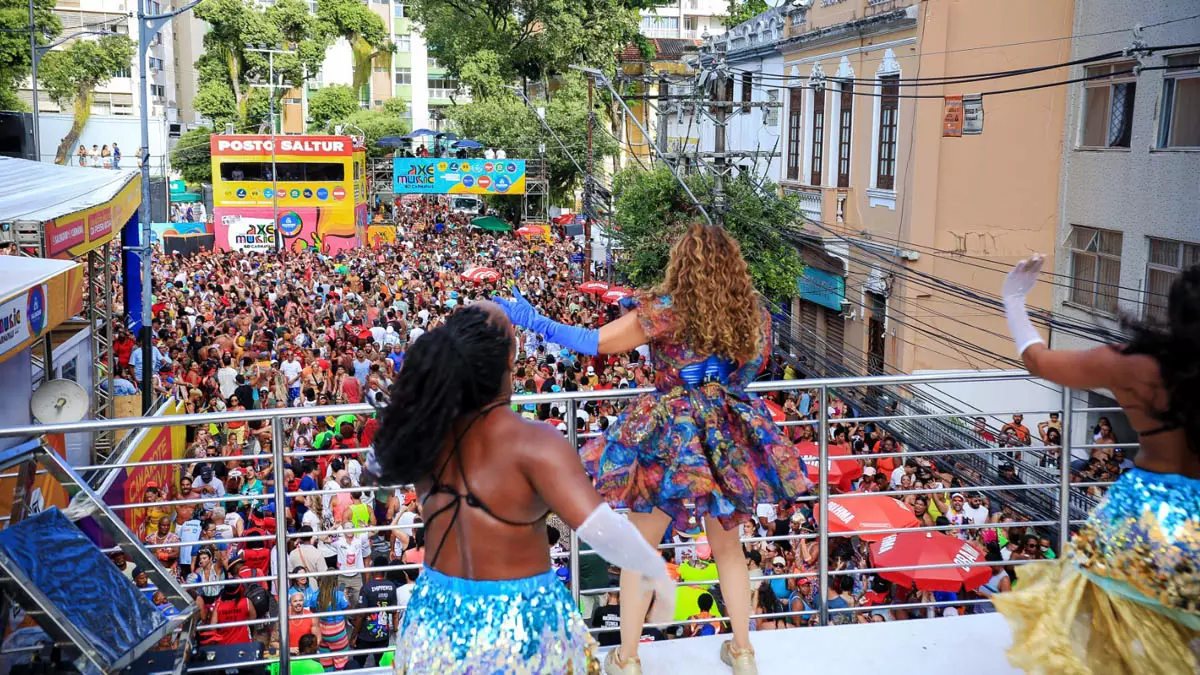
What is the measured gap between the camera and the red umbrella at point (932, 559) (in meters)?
7.21

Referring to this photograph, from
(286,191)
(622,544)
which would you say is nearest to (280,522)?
(622,544)

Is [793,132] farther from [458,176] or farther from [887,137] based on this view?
[458,176]

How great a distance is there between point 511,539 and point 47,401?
3.13 metres

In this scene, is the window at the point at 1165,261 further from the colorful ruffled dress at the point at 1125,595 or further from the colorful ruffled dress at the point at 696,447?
the colorful ruffled dress at the point at 1125,595

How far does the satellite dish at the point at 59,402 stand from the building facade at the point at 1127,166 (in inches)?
417

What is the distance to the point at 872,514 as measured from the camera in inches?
322

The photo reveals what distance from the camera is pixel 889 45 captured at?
63.6 feet

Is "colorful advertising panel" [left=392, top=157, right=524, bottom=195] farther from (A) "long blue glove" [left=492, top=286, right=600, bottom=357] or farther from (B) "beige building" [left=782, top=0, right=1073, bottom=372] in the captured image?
(A) "long blue glove" [left=492, top=286, right=600, bottom=357]

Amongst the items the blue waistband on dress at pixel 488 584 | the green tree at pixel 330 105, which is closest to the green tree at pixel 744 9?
the green tree at pixel 330 105

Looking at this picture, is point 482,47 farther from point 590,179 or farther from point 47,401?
point 47,401

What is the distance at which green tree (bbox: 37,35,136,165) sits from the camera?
44719 millimetres

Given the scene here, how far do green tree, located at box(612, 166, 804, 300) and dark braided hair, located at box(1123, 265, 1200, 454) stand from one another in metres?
14.5

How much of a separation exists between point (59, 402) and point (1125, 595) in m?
4.18

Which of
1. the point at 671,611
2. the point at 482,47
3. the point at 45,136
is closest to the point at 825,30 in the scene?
the point at 671,611
